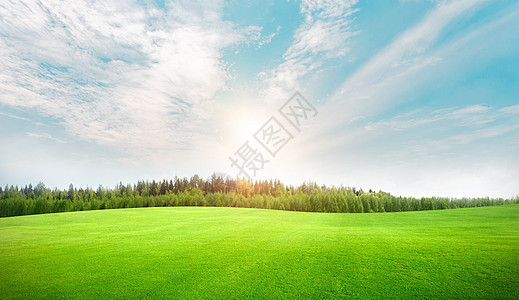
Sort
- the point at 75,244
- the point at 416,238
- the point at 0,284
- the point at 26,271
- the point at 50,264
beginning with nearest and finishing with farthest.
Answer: the point at 0,284, the point at 26,271, the point at 50,264, the point at 416,238, the point at 75,244

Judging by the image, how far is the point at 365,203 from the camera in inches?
1128

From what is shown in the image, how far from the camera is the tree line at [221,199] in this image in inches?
1098

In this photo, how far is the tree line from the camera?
91.5 feet

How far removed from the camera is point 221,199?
1533 inches

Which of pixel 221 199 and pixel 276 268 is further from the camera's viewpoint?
pixel 221 199

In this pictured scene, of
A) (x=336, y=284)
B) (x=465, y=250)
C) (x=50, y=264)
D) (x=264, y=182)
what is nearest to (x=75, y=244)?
(x=50, y=264)

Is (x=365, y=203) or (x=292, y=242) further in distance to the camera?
(x=365, y=203)

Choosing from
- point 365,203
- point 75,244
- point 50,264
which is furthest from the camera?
point 365,203

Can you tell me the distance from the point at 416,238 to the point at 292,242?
353 cm

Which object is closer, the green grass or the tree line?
the green grass

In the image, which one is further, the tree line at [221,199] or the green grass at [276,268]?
the tree line at [221,199]

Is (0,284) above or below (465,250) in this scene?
below

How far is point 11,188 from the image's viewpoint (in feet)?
130

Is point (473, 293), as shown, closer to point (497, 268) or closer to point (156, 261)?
point (497, 268)
